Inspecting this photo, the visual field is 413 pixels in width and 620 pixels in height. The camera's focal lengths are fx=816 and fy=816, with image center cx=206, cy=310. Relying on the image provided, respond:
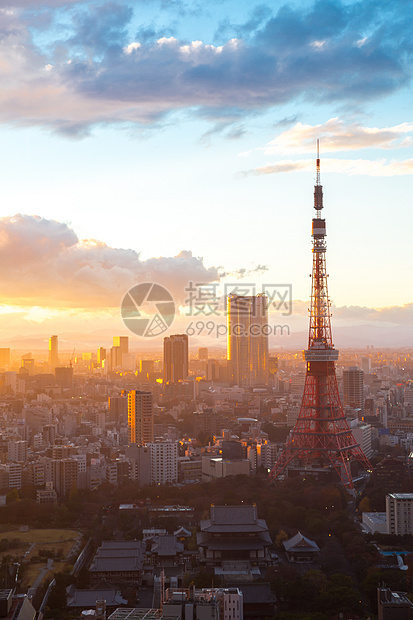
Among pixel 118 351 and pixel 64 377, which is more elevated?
pixel 118 351

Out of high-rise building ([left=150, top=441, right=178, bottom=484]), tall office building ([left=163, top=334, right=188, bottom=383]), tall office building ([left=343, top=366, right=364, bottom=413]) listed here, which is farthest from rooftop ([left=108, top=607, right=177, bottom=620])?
tall office building ([left=163, top=334, right=188, bottom=383])

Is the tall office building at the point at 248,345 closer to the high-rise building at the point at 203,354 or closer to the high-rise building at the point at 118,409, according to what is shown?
the high-rise building at the point at 203,354

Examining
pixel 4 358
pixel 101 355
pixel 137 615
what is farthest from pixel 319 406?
pixel 101 355

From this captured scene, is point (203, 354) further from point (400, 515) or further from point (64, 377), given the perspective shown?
point (400, 515)

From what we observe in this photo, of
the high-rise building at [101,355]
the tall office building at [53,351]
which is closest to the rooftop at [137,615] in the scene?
the tall office building at [53,351]

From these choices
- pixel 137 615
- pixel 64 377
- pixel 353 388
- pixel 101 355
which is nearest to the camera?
pixel 137 615
